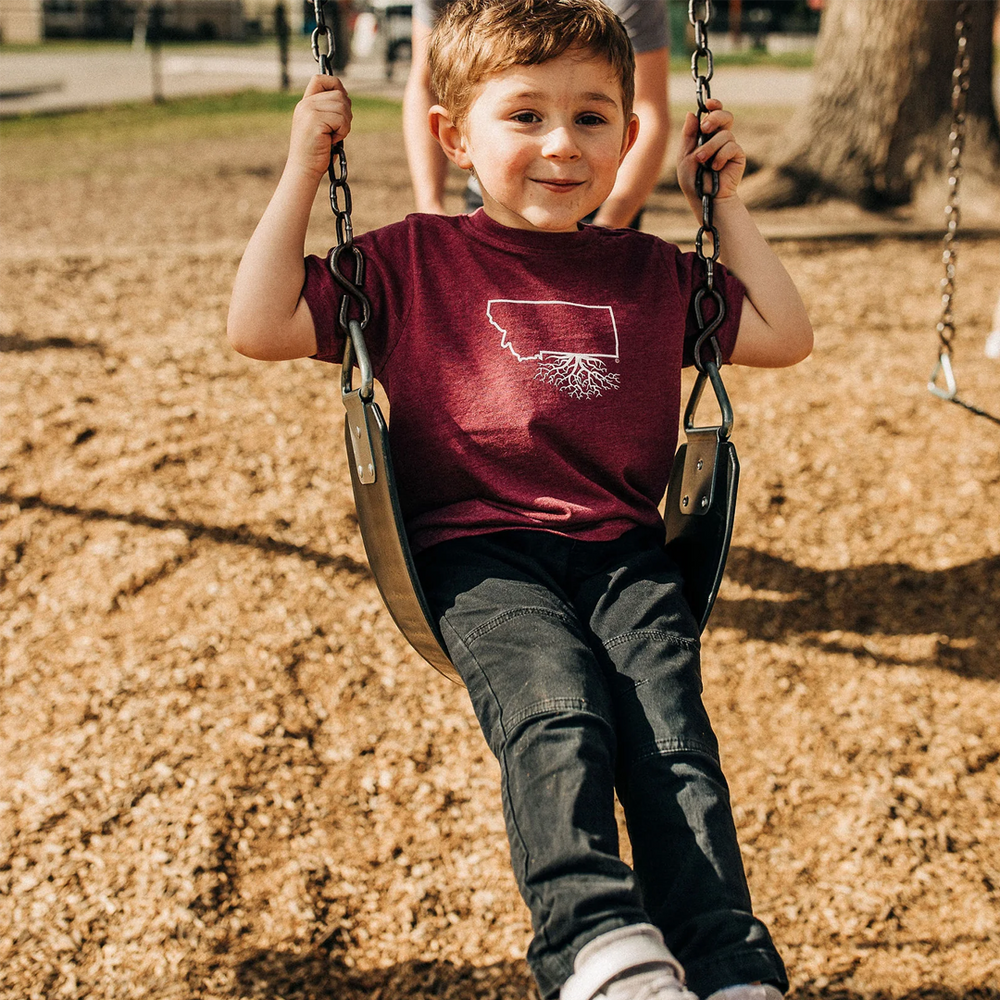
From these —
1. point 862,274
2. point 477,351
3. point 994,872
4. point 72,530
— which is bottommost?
point 994,872

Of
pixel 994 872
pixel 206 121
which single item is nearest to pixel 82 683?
pixel 994 872

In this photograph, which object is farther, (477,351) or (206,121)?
(206,121)

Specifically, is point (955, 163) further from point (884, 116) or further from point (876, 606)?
point (884, 116)

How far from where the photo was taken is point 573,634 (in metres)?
1.75

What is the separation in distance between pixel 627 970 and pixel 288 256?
1.16m

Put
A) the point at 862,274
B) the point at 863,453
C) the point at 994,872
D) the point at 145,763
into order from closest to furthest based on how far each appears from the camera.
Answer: the point at 994,872, the point at 145,763, the point at 863,453, the point at 862,274

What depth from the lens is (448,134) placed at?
200 centimetres

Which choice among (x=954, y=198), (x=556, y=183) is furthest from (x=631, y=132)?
(x=954, y=198)

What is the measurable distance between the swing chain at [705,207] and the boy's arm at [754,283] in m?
0.03

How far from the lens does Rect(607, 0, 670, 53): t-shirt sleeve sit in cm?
265

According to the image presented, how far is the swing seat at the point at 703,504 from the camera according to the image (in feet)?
6.02

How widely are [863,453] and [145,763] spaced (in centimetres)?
277

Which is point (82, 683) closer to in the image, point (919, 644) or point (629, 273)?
point (629, 273)

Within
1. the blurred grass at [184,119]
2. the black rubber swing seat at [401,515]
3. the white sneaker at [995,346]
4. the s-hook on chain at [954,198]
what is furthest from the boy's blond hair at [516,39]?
the blurred grass at [184,119]
